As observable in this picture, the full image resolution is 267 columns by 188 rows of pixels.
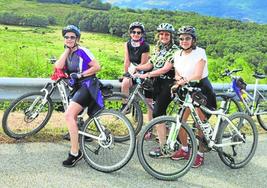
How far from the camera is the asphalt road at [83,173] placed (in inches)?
180

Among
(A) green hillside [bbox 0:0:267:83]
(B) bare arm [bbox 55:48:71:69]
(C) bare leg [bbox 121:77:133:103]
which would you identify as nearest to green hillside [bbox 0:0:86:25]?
(A) green hillside [bbox 0:0:267:83]

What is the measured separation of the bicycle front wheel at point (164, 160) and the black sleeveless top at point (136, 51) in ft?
5.26

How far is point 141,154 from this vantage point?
4984 millimetres

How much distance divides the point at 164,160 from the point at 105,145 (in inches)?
30.6

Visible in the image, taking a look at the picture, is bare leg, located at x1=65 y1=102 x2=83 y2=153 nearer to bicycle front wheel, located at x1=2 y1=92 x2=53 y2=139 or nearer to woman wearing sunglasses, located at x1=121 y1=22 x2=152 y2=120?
bicycle front wheel, located at x1=2 y1=92 x2=53 y2=139

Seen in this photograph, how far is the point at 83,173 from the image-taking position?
4.86 metres

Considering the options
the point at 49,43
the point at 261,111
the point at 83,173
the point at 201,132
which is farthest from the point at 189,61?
the point at 49,43

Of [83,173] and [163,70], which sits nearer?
[83,173]

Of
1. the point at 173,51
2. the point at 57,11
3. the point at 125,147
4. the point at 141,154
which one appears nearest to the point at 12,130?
the point at 125,147

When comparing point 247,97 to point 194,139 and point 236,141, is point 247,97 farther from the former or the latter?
point 194,139

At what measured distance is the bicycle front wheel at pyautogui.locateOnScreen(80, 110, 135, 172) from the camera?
5.04m

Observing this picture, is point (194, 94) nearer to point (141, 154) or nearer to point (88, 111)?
point (141, 154)

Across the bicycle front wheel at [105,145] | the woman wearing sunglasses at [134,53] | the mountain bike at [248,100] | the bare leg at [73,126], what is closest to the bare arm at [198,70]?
the bicycle front wheel at [105,145]

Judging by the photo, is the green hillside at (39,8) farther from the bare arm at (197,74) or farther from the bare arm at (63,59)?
the bare arm at (197,74)
